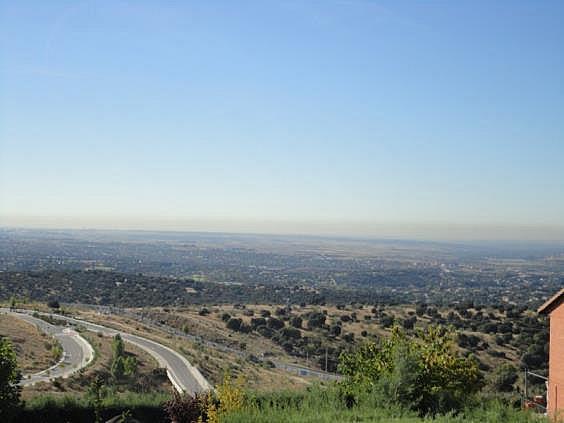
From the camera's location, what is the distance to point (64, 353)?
34.8 metres

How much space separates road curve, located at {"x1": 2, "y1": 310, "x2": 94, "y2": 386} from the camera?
28188 millimetres

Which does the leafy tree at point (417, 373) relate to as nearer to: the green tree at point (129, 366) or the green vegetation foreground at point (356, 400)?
the green vegetation foreground at point (356, 400)

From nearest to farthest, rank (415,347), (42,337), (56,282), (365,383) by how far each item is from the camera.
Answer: (365,383) < (415,347) < (42,337) < (56,282)

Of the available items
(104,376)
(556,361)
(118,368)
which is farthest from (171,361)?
(556,361)

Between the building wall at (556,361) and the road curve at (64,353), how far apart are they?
786 inches

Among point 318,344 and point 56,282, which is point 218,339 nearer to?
point 318,344

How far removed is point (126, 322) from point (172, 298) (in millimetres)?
28868

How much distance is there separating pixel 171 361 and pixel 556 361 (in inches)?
962

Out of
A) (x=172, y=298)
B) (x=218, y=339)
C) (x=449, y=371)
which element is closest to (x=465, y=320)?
(x=218, y=339)

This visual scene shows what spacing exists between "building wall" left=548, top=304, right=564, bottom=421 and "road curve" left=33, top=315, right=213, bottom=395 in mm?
12966

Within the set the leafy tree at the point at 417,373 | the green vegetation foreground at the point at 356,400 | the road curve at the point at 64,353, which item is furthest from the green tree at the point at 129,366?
the leafy tree at the point at 417,373

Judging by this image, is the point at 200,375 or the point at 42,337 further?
the point at 42,337

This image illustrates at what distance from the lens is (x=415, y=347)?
17.1 metres

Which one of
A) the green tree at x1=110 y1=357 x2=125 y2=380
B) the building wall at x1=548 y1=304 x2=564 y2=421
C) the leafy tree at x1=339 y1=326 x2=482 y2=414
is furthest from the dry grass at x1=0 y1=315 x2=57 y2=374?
the building wall at x1=548 y1=304 x2=564 y2=421
